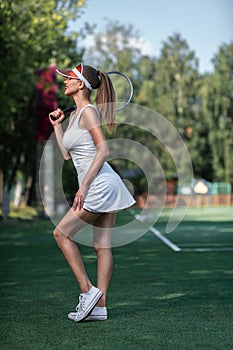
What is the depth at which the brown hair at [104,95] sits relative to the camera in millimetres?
6230

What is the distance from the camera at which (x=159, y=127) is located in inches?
2702

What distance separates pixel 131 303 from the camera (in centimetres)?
722

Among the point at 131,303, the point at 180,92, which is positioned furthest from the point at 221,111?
the point at 131,303

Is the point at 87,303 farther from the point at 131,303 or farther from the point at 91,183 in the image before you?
the point at 131,303

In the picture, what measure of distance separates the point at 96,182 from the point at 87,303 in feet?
2.92

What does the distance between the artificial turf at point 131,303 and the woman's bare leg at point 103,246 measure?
292 mm

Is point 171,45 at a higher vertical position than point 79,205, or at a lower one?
higher

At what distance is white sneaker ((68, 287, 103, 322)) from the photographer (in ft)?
20.2

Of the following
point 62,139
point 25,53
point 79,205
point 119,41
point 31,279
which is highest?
point 119,41

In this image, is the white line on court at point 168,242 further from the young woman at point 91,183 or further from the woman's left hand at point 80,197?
the woman's left hand at point 80,197

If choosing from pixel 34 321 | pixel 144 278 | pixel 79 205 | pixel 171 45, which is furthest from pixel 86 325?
pixel 171 45

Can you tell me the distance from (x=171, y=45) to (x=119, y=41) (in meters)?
5.49

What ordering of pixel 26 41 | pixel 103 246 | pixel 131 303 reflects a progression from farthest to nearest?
pixel 26 41 < pixel 131 303 < pixel 103 246

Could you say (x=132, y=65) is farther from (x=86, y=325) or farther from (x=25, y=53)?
(x=86, y=325)
